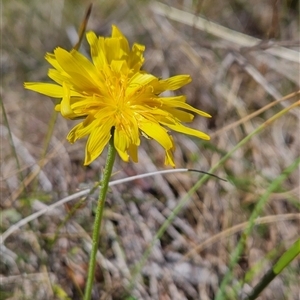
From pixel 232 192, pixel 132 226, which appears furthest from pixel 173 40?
pixel 132 226

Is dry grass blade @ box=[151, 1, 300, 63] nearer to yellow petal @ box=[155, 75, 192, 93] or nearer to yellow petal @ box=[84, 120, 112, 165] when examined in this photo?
yellow petal @ box=[155, 75, 192, 93]

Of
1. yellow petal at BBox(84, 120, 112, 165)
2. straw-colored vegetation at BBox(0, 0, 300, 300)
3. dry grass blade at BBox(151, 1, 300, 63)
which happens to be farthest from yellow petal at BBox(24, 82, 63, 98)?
dry grass blade at BBox(151, 1, 300, 63)

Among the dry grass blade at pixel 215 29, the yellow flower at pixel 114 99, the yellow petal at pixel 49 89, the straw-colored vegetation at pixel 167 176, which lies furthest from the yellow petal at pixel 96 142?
the dry grass blade at pixel 215 29

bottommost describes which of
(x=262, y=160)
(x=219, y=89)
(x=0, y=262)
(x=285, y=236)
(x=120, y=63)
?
(x=0, y=262)

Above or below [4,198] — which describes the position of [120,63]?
above

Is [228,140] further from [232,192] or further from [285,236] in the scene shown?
[285,236]

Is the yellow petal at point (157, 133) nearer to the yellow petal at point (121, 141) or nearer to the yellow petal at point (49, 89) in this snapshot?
the yellow petal at point (121, 141)
